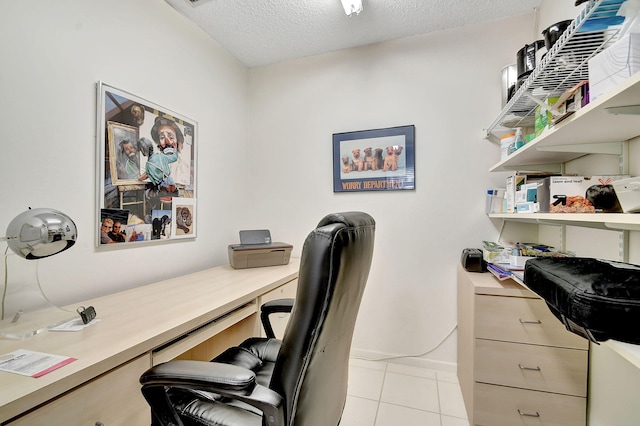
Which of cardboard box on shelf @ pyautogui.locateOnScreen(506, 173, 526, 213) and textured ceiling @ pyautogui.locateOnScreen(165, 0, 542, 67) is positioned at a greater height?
textured ceiling @ pyautogui.locateOnScreen(165, 0, 542, 67)

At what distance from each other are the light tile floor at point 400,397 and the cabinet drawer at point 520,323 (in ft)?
1.98

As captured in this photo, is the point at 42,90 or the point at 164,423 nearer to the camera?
the point at 164,423

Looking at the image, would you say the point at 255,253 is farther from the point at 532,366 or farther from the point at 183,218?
the point at 532,366

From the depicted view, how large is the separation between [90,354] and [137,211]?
97cm

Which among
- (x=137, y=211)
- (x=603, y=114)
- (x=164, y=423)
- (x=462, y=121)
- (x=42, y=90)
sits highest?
(x=462, y=121)

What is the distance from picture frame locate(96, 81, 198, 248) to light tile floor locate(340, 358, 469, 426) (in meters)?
1.58

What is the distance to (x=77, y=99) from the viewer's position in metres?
1.32

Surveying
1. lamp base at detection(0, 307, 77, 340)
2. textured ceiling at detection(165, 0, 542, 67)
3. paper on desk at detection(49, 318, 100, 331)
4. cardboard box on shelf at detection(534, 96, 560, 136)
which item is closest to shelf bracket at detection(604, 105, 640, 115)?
cardboard box on shelf at detection(534, 96, 560, 136)

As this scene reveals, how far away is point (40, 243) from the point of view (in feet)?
3.09

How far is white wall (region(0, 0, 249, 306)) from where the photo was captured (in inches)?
44.4

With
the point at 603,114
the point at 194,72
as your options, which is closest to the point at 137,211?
the point at 194,72

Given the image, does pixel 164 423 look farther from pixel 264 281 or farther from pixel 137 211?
pixel 137 211

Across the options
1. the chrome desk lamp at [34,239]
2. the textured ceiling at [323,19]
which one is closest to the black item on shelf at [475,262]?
the textured ceiling at [323,19]

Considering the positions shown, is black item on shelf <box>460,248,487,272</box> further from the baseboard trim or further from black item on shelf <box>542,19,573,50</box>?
black item on shelf <box>542,19,573,50</box>
